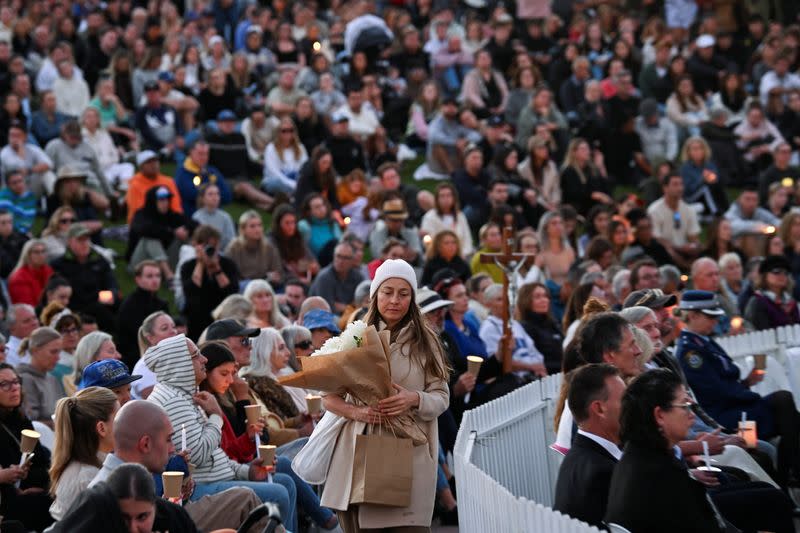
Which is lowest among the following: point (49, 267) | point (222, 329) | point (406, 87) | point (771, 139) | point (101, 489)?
point (101, 489)

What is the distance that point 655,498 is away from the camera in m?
6.44

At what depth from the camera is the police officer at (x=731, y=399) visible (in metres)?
10.2

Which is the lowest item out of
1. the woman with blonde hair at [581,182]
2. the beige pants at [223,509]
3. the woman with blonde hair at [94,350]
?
the beige pants at [223,509]

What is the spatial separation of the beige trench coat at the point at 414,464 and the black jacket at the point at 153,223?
30.6 feet

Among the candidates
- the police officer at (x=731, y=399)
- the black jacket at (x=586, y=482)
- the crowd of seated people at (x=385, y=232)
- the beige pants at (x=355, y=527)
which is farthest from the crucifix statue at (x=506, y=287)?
the beige pants at (x=355, y=527)

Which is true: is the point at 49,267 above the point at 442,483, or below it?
above

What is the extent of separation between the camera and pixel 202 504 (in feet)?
25.7

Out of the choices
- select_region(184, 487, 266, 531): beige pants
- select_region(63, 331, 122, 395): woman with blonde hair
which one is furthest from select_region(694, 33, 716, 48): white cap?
select_region(184, 487, 266, 531): beige pants

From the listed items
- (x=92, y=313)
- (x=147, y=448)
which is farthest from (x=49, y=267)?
(x=147, y=448)

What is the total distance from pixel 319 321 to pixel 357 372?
4.09 m

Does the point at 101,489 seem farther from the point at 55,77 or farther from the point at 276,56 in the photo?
the point at 276,56

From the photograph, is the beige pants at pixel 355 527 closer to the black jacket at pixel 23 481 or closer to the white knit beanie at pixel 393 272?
the white knit beanie at pixel 393 272

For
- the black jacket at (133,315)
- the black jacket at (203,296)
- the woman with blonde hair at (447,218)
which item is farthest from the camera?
the woman with blonde hair at (447,218)

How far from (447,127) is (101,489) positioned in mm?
15919
